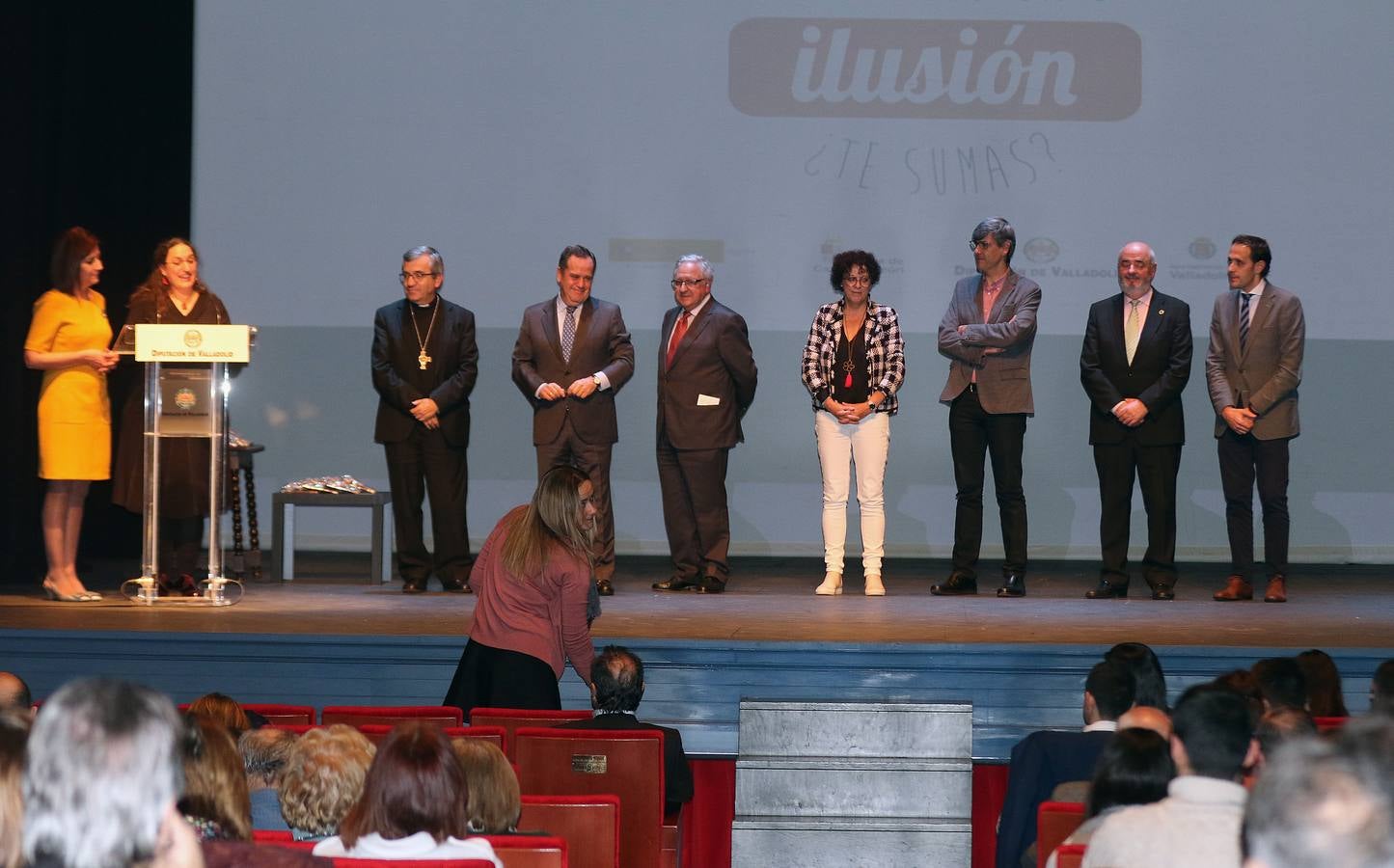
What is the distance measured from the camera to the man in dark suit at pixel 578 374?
21.4 ft

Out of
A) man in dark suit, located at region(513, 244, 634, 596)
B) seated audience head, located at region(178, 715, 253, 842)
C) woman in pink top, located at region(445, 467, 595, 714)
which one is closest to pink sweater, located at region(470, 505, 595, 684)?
woman in pink top, located at region(445, 467, 595, 714)

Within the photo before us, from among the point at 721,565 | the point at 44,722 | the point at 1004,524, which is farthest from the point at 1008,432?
the point at 44,722

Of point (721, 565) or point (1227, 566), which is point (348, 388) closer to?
point (721, 565)

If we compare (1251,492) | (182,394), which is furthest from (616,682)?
(1251,492)

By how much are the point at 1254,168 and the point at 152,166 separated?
5.38 m

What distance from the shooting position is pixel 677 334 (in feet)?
21.7

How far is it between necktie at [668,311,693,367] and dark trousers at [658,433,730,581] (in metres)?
0.34

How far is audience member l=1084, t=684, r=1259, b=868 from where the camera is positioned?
7.88 feet

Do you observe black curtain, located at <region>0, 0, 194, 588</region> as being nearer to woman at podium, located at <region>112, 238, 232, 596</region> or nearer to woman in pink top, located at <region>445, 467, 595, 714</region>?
woman at podium, located at <region>112, 238, 232, 596</region>

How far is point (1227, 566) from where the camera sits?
308 inches

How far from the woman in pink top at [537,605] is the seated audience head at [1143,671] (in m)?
1.55

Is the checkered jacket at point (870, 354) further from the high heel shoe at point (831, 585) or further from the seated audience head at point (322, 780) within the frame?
the seated audience head at point (322, 780)

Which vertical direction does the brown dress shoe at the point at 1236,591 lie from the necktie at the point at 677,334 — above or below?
below

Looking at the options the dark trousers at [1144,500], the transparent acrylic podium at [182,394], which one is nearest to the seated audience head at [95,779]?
the transparent acrylic podium at [182,394]
